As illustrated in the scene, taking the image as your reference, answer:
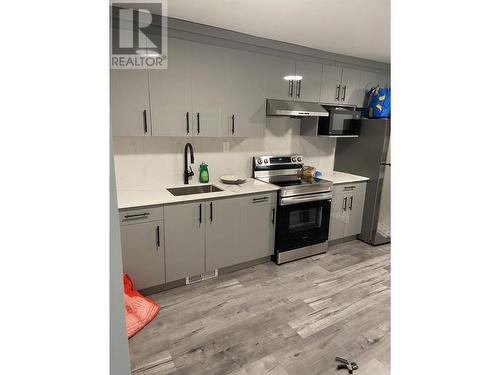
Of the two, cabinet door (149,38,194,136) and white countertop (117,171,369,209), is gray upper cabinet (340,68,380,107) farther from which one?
cabinet door (149,38,194,136)

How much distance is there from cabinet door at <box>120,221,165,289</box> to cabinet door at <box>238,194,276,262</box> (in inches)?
31.3

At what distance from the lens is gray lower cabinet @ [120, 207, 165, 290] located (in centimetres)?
222

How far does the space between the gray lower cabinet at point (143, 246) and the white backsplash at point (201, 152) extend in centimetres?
54

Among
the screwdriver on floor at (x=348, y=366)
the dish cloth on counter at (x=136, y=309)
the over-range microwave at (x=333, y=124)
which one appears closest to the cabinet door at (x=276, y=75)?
the over-range microwave at (x=333, y=124)

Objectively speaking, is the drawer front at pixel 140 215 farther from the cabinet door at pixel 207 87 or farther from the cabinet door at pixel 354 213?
the cabinet door at pixel 354 213

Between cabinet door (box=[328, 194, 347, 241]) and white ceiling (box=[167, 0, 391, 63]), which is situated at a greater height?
white ceiling (box=[167, 0, 391, 63])

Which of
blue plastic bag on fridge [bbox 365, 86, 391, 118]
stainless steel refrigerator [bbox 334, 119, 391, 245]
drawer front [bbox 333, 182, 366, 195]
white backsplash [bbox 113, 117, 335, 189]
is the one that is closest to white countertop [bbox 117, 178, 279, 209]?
Result: white backsplash [bbox 113, 117, 335, 189]

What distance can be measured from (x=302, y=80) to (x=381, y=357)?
2.63 m

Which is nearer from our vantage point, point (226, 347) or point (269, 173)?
point (226, 347)

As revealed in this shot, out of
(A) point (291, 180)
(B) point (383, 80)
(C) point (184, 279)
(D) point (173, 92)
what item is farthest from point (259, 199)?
(B) point (383, 80)
